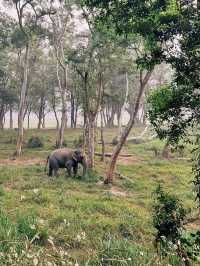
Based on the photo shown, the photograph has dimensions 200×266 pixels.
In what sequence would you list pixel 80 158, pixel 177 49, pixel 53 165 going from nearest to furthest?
pixel 177 49, pixel 53 165, pixel 80 158

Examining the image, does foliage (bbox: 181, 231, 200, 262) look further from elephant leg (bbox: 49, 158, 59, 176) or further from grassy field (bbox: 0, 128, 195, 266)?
elephant leg (bbox: 49, 158, 59, 176)

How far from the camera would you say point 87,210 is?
16.2 meters

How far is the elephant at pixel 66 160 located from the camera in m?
24.9

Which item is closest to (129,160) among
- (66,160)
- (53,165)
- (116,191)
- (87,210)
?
(66,160)

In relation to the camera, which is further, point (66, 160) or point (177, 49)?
point (66, 160)

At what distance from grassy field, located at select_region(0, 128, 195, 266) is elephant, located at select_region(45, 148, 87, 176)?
3.03 feet

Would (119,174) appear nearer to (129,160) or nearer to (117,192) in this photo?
(117,192)

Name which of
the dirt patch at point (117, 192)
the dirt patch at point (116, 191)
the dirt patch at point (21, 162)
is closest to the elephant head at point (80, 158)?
the dirt patch at point (116, 191)

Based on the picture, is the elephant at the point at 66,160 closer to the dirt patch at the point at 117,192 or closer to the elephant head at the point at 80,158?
the elephant head at the point at 80,158

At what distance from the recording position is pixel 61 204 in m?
16.6

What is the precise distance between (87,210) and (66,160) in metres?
9.27

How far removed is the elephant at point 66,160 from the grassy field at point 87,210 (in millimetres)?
923

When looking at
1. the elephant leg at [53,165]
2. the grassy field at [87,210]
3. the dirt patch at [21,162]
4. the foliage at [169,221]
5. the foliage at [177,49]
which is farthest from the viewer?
the dirt patch at [21,162]

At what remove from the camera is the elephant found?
Result: 24875 mm
